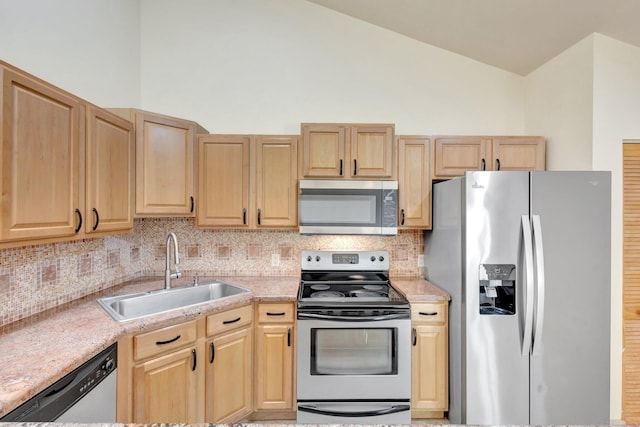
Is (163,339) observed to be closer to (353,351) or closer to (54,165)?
(54,165)

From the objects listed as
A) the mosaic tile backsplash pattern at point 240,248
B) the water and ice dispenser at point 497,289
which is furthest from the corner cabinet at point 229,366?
the water and ice dispenser at point 497,289

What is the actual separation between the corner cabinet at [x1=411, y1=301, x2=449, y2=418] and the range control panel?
616 mm

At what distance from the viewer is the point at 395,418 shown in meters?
2.17

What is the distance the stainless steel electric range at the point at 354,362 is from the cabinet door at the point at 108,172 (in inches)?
52.7

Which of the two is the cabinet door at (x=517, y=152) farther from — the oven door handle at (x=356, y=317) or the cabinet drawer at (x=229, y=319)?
the cabinet drawer at (x=229, y=319)

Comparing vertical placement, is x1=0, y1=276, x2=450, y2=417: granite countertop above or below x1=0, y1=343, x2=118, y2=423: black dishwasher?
above

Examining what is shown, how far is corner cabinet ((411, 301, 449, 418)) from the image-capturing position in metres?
2.27

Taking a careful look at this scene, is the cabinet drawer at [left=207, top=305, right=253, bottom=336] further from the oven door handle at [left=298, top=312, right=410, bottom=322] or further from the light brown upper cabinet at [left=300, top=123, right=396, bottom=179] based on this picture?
the light brown upper cabinet at [left=300, top=123, right=396, bottom=179]

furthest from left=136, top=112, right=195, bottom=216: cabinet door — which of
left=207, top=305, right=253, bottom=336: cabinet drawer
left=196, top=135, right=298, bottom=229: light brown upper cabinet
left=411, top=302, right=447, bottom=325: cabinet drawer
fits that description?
left=411, top=302, right=447, bottom=325: cabinet drawer

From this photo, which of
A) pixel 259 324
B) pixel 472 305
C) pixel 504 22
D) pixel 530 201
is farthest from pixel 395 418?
pixel 504 22

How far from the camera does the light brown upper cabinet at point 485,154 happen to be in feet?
8.33

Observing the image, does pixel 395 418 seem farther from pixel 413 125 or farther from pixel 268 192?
pixel 413 125

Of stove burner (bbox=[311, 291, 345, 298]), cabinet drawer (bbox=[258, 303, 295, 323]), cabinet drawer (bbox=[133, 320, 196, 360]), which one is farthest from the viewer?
stove burner (bbox=[311, 291, 345, 298])

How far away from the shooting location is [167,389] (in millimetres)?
1747
